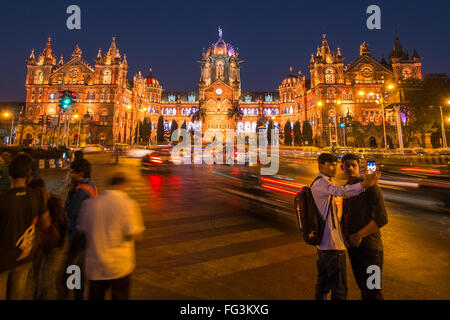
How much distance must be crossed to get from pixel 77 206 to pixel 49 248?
31.9 inches

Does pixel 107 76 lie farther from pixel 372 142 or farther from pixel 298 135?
pixel 372 142

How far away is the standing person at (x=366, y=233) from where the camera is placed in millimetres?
2965

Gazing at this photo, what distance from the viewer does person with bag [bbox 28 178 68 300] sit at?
2.98 metres

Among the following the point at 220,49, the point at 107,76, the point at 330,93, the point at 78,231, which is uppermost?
the point at 220,49

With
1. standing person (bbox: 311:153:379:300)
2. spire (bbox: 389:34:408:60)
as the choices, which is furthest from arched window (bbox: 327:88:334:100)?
Answer: standing person (bbox: 311:153:379:300)

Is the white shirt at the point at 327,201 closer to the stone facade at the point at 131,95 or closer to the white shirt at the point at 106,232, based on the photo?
the white shirt at the point at 106,232

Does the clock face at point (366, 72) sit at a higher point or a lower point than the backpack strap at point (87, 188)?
higher

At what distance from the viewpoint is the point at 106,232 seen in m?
2.48

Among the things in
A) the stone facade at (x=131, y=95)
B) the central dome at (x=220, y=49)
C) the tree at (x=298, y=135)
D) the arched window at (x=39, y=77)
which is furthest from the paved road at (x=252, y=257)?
the central dome at (x=220, y=49)

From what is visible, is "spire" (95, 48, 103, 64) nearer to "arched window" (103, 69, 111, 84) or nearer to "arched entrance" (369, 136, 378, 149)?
"arched window" (103, 69, 111, 84)

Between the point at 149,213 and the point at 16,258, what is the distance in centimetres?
576

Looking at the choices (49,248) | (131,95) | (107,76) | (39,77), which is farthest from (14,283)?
(39,77)

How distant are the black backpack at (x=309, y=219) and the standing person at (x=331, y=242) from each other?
0.06 m

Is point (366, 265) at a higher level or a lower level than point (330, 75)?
lower
